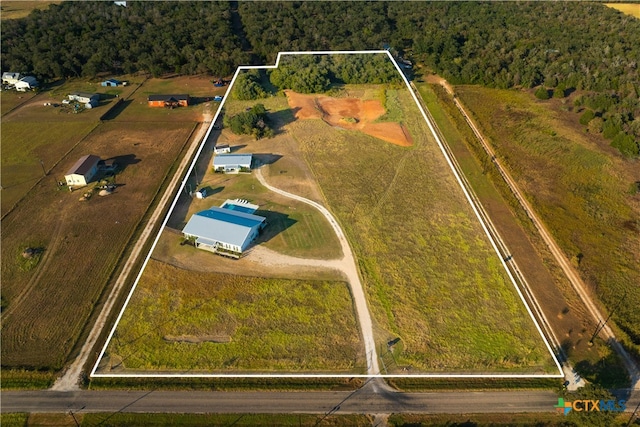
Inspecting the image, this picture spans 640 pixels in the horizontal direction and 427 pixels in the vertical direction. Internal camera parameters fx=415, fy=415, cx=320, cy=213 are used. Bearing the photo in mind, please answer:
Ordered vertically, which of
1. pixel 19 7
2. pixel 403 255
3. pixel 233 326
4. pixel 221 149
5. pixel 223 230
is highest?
pixel 19 7

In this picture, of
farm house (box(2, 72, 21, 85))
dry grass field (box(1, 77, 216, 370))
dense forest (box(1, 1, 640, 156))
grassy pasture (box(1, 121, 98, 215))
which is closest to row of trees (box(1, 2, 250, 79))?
dense forest (box(1, 1, 640, 156))

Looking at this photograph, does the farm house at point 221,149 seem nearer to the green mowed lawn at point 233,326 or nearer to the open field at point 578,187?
the green mowed lawn at point 233,326

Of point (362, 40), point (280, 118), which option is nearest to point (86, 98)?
point (280, 118)

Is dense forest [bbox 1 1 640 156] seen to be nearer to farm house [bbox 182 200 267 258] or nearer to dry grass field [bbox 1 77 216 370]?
dry grass field [bbox 1 77 216 370]

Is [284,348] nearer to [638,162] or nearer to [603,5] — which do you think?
[638,162]

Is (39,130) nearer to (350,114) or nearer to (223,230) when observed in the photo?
(223,230)

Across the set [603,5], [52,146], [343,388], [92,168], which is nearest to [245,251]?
[343,388]
